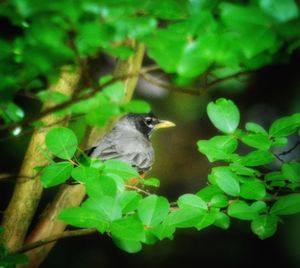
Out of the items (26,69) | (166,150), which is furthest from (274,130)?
(166,150)

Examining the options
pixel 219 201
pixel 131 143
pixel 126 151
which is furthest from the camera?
pixel 131 143

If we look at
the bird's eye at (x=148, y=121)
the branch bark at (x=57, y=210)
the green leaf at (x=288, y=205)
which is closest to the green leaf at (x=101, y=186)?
the green leaf at (x=288, y=205)

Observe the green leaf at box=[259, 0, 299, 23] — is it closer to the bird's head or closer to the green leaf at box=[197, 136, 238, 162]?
the green leaf at box=[197, 136, 238, 162]

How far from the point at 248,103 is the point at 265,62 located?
3604mm

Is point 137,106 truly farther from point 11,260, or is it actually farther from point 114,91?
point 11,260

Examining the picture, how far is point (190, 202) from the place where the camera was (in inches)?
57.9

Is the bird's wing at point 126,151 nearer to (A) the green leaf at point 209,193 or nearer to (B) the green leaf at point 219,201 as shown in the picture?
(A) the green leaf at point 209,193

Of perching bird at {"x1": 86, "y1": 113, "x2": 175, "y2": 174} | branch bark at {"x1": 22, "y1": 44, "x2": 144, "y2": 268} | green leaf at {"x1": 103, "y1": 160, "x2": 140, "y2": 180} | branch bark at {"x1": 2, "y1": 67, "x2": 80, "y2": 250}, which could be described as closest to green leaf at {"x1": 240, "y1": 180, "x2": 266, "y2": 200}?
green leaf at {"x1": 103, "y1": 160, "x2": 140, "y2": 180}

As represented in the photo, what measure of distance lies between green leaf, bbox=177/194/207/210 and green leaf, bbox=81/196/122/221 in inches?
9.3

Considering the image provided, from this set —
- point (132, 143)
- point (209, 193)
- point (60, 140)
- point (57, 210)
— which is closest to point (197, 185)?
point (132, 143)

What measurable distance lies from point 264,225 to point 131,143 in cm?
226

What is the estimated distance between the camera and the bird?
3373 mm

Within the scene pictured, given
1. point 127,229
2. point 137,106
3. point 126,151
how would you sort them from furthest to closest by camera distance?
point 126,151, point 127,229, point 137,106

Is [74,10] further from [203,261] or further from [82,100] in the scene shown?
[203,261]
